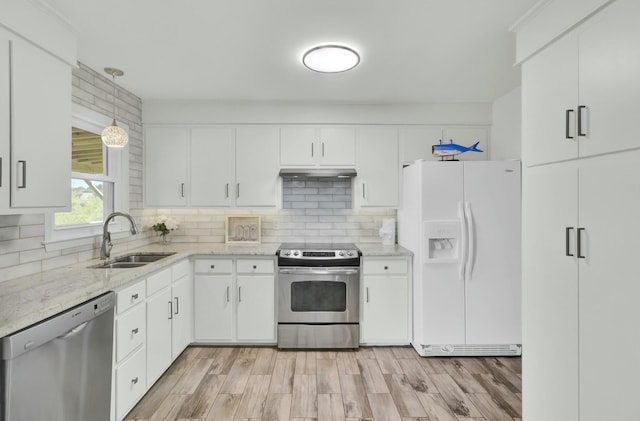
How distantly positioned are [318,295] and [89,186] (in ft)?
7.38

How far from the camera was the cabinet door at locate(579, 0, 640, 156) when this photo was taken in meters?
1.27

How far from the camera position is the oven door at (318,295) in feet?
10.7

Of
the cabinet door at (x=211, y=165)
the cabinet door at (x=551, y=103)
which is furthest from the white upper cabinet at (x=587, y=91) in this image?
the cabinet door at (x=211, y=165)

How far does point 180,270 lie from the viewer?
301cm

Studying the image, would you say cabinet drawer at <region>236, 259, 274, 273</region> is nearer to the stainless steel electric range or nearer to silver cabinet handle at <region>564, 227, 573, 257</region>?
the stainless steel electric range

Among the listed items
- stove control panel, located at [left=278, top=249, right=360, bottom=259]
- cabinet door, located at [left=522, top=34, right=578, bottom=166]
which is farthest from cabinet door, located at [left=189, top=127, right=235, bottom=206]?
cabinet door, located at [left=522, top=34, right=578, bottom=166]

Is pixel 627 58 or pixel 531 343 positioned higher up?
pixel 627 58

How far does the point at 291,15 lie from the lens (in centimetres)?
196

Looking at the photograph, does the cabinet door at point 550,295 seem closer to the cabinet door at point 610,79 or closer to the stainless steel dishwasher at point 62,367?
the cabinet door at point 610,79

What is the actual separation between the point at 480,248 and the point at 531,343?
4.03 ft

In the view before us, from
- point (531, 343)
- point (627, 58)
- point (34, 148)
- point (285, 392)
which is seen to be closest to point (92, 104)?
point (34, 148)

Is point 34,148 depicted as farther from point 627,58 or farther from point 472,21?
point 627,58

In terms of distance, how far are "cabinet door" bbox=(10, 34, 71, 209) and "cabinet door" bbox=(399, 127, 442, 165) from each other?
2.90m

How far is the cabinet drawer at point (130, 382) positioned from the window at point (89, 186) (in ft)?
3.19
